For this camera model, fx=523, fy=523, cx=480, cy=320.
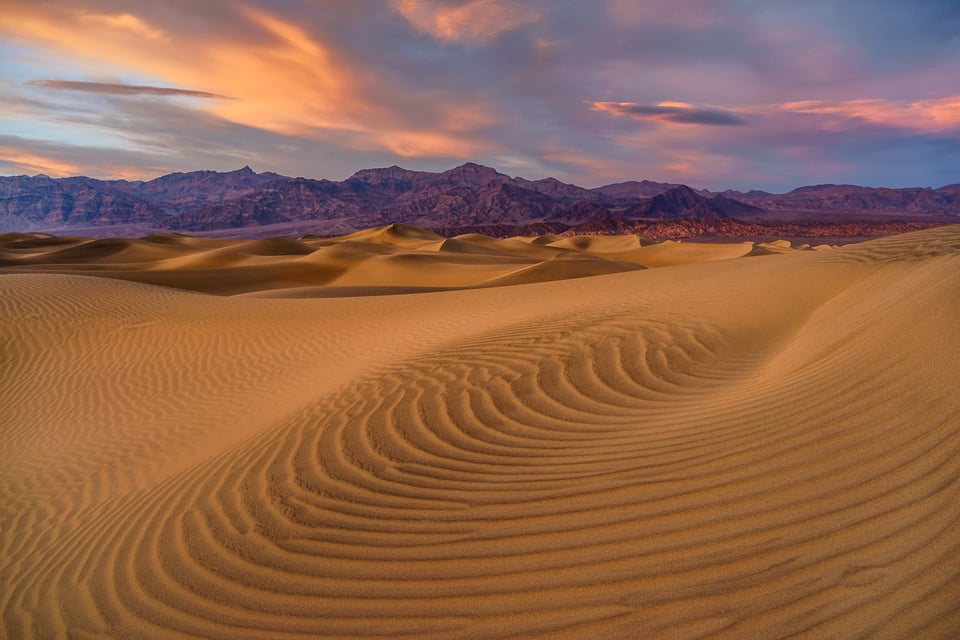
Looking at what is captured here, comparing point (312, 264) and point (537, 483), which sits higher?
point (312, 264)

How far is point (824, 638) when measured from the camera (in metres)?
1.82

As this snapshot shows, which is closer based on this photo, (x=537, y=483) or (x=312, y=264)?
(x=537, y=483)

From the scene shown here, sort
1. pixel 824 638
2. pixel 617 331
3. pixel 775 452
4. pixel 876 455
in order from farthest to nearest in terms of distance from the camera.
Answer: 1. pixel 617 331
2. pixel 775 452
3. pixel 876 455
4. pixel 824 638

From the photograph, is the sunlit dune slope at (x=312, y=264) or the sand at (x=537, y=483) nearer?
the sand at (x=537, y=483)

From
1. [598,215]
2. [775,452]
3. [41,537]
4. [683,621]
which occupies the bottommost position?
[41,537]

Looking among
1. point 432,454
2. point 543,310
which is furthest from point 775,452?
point 543,310

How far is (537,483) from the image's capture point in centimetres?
332

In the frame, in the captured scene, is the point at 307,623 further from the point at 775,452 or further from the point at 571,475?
the point at 775,452

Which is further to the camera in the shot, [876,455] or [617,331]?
[617,331]

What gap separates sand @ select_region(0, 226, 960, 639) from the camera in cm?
218

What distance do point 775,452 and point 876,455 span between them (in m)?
0.48

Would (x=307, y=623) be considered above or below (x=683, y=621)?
below

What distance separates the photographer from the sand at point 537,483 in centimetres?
218

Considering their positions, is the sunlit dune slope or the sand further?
the sunlit dune slope
